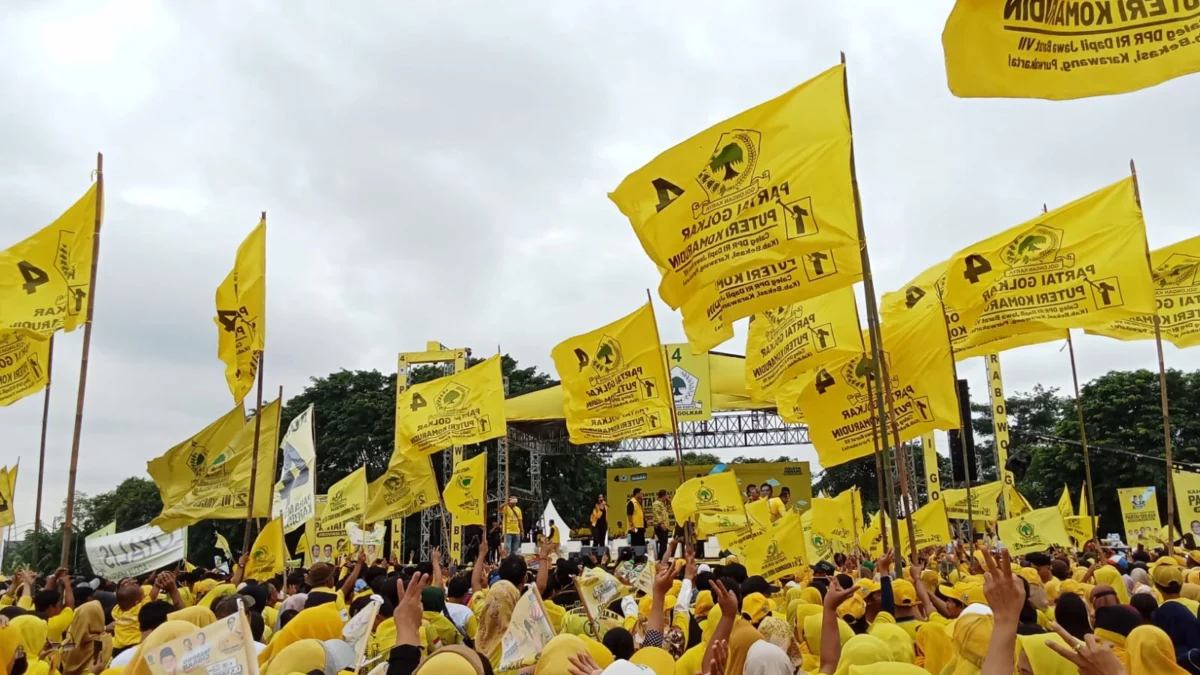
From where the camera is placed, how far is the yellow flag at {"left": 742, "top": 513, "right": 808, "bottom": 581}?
8.70 meters

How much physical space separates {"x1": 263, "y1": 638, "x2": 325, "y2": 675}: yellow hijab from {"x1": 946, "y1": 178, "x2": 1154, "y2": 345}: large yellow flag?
24.8ft

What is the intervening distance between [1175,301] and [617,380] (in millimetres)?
6954

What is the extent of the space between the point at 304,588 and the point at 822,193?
7.08 m

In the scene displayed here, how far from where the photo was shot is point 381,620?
6238 millimetres

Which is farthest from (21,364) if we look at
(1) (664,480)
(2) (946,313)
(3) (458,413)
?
(1) (664,480)

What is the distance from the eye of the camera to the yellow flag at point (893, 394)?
29.7 ft

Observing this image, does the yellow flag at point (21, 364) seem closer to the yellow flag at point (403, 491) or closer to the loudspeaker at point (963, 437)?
the yellow flag at point (403, 491)

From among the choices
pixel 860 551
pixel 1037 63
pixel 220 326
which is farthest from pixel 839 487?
pixel 1037 63

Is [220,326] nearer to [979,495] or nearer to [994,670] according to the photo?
[994,670]

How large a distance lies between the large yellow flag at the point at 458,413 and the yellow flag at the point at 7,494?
23.8 feet

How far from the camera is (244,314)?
11.0 meters

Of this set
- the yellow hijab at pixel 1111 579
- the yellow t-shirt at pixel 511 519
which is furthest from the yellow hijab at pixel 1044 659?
the yellow t-shirt at pixel 511 519

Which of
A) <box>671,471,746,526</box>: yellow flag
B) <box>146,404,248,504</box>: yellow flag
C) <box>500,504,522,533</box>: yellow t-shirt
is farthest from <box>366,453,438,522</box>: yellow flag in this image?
<box>671,471,746,526</box>: yellow flag

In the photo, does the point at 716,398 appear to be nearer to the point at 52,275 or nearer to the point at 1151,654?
the point at 52,275
